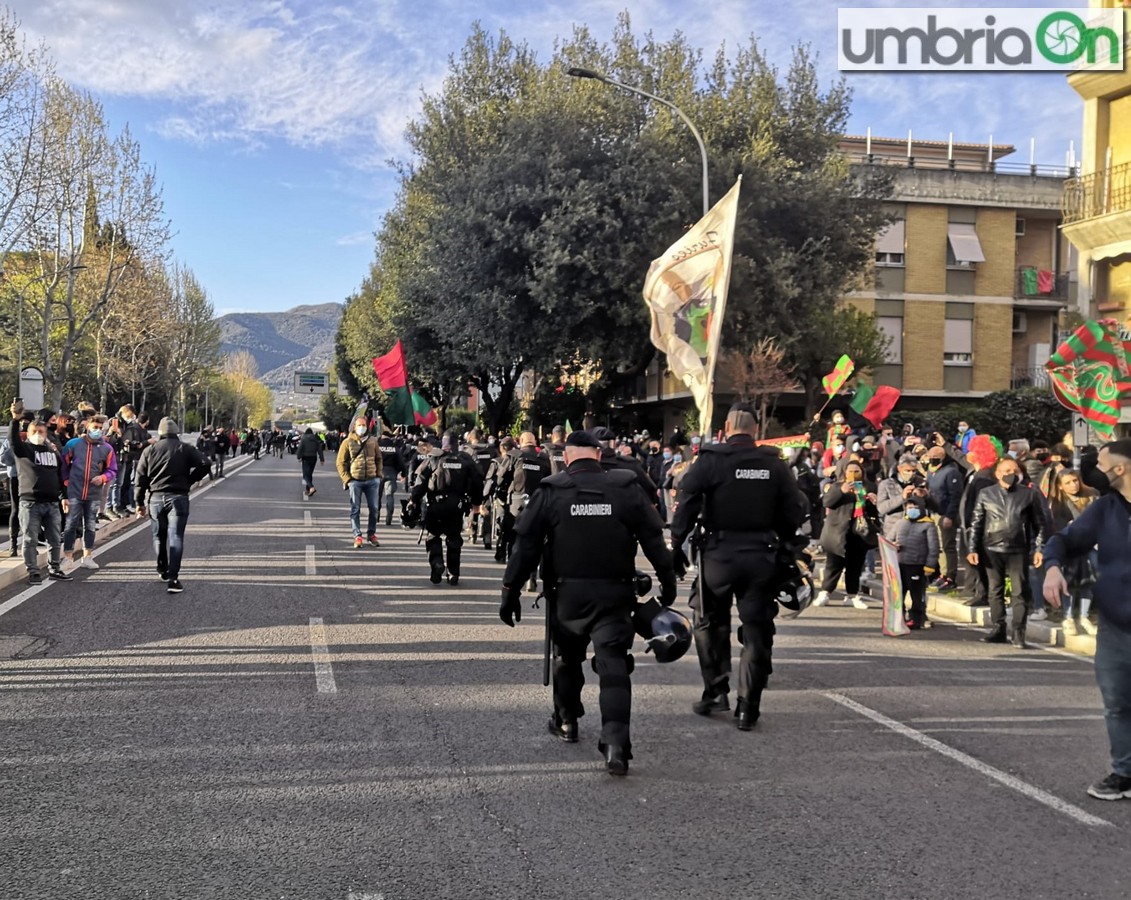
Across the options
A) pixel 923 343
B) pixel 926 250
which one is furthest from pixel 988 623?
pixel 926 250

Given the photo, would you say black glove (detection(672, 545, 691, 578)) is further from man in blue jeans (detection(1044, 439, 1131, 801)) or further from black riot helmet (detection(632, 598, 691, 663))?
man in blue jeans (detection(1044, 439, 1131, 801))

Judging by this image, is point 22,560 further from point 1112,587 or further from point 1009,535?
point 1112,587

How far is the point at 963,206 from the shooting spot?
34594 mm

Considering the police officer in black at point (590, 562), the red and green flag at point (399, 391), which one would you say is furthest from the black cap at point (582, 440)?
the red and green flag at point (399, 391)

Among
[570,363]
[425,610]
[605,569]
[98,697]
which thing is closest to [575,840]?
[605,569]

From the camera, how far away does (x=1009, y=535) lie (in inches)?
352

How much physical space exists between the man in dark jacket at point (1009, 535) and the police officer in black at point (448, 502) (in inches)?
208

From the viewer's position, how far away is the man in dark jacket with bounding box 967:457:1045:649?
8.95 m

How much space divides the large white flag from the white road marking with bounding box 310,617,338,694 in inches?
252

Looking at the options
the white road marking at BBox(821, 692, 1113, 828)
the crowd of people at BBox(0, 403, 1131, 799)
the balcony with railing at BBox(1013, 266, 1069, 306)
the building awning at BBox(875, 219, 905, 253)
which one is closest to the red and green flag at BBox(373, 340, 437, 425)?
the crowd of people at BBox(0, 403, 1131, 799)

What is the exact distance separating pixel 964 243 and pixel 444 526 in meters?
28.6

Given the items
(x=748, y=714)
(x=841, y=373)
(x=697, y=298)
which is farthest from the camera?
(x=841, y=373)

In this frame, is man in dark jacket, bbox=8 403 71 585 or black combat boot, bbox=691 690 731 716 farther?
man in dark jacket, bbox=8 403 71 585

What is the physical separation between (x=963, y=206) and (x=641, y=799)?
112 ft
